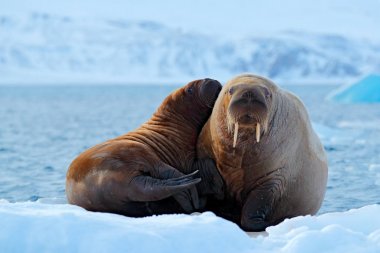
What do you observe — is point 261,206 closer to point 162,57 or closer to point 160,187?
point 160,187

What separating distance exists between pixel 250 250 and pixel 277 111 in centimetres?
178

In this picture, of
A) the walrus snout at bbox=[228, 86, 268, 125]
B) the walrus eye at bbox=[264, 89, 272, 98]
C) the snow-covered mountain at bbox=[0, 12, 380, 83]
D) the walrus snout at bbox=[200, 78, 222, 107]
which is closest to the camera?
the walrus snout at bbox=[228, 86, 268, 125]

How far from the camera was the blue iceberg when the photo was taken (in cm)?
2916

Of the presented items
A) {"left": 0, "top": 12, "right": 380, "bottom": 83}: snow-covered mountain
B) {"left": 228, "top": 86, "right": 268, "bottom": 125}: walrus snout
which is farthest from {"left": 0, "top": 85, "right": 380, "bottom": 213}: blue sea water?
{"left": 0, "top": 12, "right": 380, "bottom": 83}: snow-covered mountain

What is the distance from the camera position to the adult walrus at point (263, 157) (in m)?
5.26

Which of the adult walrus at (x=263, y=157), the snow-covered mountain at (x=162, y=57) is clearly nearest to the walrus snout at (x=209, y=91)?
the adult walrus at (x=263, y=157)

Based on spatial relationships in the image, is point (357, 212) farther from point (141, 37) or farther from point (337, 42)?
point (337, 42)

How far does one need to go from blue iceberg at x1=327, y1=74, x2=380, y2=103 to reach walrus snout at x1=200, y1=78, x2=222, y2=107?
77.0ft

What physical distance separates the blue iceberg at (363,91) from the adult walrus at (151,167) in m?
23.5

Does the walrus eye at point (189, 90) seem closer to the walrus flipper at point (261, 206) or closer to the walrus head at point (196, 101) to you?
the walrus head at point (196, 101)

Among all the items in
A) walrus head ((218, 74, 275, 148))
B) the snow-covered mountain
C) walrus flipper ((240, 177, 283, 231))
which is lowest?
the snow-covered mountain

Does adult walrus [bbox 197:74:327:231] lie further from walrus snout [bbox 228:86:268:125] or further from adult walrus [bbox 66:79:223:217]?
adult walrus [bbox 66:79:223:217]

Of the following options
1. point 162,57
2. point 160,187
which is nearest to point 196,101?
point 160,187

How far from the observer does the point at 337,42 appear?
11031 centimetres
